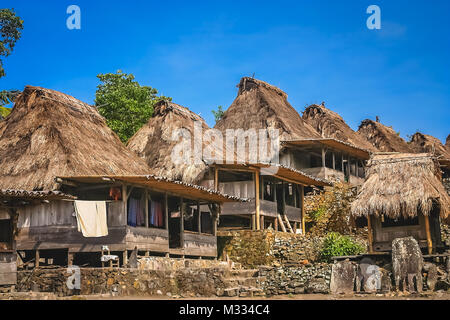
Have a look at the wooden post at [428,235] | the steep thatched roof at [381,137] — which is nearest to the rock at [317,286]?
the wooden post at [428,235]

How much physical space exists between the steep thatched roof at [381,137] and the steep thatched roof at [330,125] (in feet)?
6.17

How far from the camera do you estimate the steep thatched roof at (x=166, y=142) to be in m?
25.2

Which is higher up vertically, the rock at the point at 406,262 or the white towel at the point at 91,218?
the white towel at the point at 91,218

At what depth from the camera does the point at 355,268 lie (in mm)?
18078

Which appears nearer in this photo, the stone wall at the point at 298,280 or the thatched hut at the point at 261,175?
the stone wall at the point at 298,280

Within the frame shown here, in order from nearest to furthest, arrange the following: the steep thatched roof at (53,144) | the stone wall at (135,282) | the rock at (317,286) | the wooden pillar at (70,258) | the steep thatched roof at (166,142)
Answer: the stone wall at (135,282) < the rock at (317,286) < the wooden pillar at (70,258) < the steep thatched roof at (53,144) < the steep thatched roof at (166,142)

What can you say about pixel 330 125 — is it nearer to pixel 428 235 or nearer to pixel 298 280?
pixel 428 235

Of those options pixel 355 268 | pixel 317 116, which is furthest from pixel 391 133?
pixel 355 268

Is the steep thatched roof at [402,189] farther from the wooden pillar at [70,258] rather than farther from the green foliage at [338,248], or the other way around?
the wooden pillar at [70,258]

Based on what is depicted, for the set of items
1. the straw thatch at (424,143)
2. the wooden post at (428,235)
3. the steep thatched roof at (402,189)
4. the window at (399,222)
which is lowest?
the wooden post at (428,235)

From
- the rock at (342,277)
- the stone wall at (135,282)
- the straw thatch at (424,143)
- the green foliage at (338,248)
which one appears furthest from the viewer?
the straw thatch at (424,143)

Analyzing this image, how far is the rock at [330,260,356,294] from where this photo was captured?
1782cm

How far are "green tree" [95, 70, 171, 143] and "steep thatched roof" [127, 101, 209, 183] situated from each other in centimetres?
397
